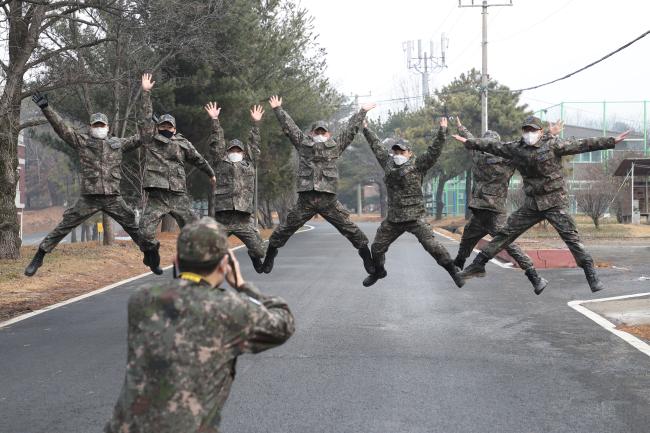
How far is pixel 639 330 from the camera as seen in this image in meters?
11.4

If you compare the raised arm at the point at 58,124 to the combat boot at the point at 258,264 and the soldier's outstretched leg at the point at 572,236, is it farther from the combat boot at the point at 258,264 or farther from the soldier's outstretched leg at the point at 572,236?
the soldier's outstretched leg at the point at 572,236

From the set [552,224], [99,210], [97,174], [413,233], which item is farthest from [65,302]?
[552,224]

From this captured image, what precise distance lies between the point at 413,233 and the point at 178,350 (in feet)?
20.4

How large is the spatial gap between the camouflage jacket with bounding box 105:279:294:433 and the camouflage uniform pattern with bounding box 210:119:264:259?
597 cm

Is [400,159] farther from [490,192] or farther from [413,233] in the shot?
[490,192]

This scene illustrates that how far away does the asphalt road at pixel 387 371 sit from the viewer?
6734 millimetres

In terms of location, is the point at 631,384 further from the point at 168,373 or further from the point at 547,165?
the point at 168,373

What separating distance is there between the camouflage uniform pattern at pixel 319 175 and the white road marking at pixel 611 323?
4377 millimetres

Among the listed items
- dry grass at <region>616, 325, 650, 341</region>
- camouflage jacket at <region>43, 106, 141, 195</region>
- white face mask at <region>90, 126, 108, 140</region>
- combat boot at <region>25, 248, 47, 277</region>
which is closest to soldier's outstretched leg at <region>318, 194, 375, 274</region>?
camouflage jacket at <region>43, 106, 141, 195</region>

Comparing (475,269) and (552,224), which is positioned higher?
(552,224)

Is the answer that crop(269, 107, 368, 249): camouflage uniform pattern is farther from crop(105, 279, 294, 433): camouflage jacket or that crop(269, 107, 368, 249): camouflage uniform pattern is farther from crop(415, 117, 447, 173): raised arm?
crop(105, 279, 294, 433): camouflage jacket

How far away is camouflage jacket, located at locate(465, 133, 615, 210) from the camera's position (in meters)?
8.84

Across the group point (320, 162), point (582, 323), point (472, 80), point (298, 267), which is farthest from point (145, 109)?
point (472, 80)

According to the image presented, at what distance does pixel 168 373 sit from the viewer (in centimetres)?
371
